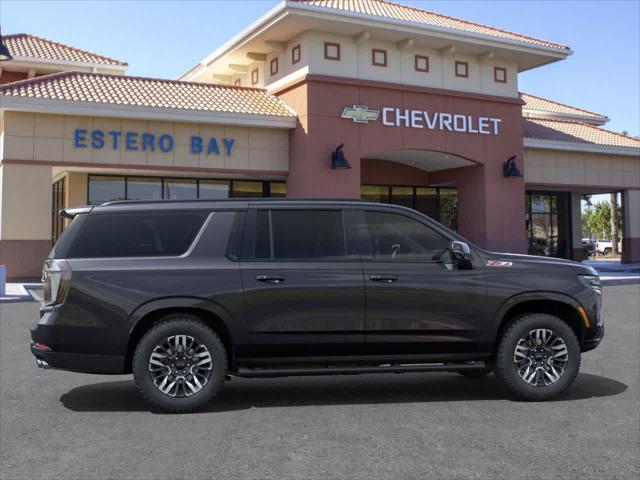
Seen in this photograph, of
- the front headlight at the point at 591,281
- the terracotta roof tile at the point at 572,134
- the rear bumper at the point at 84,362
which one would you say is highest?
the terracotta roof tile at the point at 572,134

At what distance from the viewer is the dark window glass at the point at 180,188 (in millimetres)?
26469

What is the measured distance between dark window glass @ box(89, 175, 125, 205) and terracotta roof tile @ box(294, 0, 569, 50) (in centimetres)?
958

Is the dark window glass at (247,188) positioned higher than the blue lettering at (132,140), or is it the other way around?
the blue lettering at (132,140)

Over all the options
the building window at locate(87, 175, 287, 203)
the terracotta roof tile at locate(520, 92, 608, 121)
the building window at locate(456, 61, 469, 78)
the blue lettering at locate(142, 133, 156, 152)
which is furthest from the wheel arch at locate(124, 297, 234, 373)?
the terracotta roof tile at locate(520, 92, 608, 121)

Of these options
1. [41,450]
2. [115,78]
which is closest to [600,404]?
[41,450]

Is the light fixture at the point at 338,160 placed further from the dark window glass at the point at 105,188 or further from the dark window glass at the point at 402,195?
the dark window glass at the point at 105,188

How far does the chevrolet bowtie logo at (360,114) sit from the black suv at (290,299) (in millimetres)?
18579

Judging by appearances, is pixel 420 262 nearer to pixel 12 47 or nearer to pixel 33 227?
pixel 33 227

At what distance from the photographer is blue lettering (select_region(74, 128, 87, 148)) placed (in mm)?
22297

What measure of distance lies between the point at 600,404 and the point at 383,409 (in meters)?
2.07

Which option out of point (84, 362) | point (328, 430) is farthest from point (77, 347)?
point (328, 430)

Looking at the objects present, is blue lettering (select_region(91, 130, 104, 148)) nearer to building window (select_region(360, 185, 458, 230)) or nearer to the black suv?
building window (select_region(360, 185, 458, 230))

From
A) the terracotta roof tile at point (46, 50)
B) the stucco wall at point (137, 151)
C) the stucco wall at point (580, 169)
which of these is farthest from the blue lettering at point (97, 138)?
the stucco wall at point (580, 169)

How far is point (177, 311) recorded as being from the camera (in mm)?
6355
